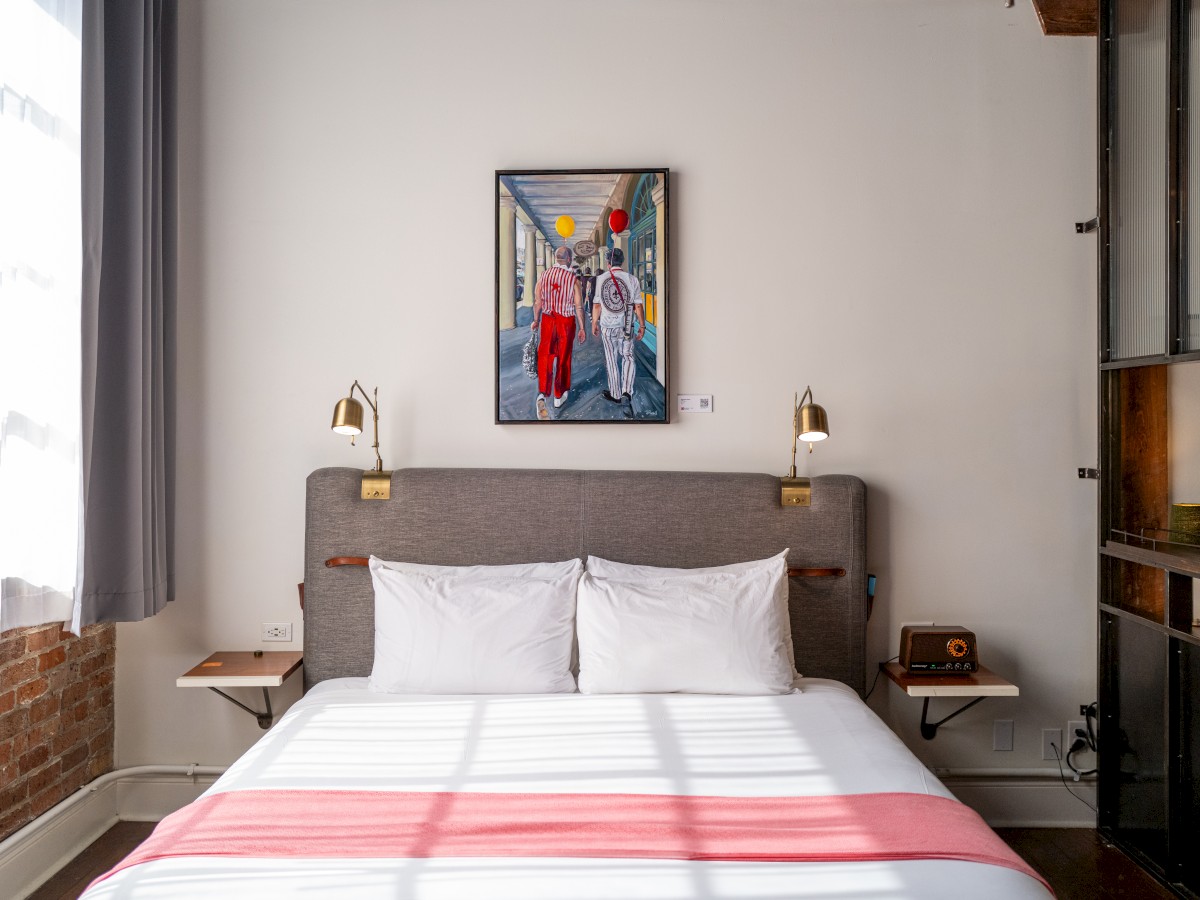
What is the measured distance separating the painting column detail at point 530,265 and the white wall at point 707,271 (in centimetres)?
17

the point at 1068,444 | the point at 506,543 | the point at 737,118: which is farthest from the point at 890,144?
the point at 506,543

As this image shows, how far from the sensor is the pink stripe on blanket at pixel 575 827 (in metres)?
1.51

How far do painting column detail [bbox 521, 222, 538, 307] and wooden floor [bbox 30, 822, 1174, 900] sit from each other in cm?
220

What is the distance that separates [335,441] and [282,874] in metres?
1.67

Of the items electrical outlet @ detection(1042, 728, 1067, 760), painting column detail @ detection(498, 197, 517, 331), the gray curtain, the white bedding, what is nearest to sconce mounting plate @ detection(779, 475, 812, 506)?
the white bedding

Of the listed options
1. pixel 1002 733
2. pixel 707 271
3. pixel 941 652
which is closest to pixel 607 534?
pixel 707 271

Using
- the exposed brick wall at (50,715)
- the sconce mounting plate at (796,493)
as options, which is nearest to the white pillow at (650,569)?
the sconce mounting plate at (796,493)

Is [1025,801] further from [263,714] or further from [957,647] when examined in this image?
[263,714]

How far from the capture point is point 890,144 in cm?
284

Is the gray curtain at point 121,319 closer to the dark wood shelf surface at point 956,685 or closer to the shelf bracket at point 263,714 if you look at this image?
the shelf bracket at point 263,714

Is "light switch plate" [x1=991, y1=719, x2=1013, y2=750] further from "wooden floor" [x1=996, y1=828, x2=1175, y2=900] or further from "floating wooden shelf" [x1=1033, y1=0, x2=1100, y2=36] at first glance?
"floating wooden shelf" [x1=1033, y1=0, x2=1100, y2=36]

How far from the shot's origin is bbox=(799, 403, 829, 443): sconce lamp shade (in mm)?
2594

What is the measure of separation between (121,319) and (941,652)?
9.20 ft

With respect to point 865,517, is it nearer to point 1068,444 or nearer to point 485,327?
point 1068,444
